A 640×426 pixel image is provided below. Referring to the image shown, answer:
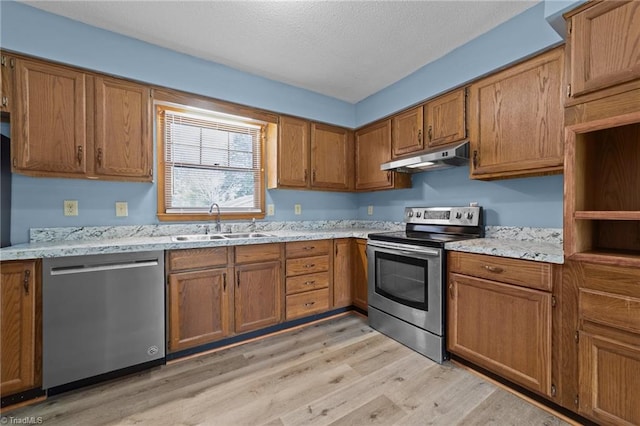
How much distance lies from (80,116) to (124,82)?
1.43 ft

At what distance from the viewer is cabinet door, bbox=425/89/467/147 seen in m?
2.38

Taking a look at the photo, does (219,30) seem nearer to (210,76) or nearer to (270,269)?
(210,76)

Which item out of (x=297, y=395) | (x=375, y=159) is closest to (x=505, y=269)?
(x=297, y=395)

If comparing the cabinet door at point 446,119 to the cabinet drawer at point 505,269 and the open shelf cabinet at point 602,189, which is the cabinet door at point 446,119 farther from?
the cabinet drawer at point 505,269

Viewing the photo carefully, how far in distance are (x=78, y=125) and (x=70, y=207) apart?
2.15ft

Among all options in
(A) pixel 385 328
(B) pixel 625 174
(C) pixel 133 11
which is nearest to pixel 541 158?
(B) pixel 625 174

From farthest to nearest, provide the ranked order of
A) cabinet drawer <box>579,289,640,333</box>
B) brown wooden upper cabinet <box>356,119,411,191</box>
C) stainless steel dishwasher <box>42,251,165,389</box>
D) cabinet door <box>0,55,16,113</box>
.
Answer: brown wooden upper cabinet <box>356,119,411,191</box> < cabinet door <box>0,55,16,113</box> < stainless steel dishwasher <box>42,251,165,389</box> < cabinet drawer <box>579,289,640,333</box>

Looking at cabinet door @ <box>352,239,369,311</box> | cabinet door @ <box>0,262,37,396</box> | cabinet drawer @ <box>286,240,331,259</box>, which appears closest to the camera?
cabinet door @ <box>0,262,37,396</box>

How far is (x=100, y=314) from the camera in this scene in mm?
1836

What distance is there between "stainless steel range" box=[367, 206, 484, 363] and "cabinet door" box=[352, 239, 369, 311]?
170 millimetres

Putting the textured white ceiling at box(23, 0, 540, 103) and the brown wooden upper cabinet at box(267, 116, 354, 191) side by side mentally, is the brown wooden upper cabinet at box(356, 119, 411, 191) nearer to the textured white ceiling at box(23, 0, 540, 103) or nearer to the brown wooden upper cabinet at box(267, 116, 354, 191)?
the brown wooden upper cabinet at box(267, 116, 354, 191)

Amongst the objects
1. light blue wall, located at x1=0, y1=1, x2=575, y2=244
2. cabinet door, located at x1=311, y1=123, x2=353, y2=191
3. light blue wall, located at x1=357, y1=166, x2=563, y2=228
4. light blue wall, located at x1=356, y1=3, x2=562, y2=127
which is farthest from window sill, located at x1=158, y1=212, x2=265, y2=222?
light blue wall, located at x1=356, y1=3, x2=562, y2=127

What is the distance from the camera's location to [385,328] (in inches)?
102

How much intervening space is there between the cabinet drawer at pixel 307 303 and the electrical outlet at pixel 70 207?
1944 millimetres
